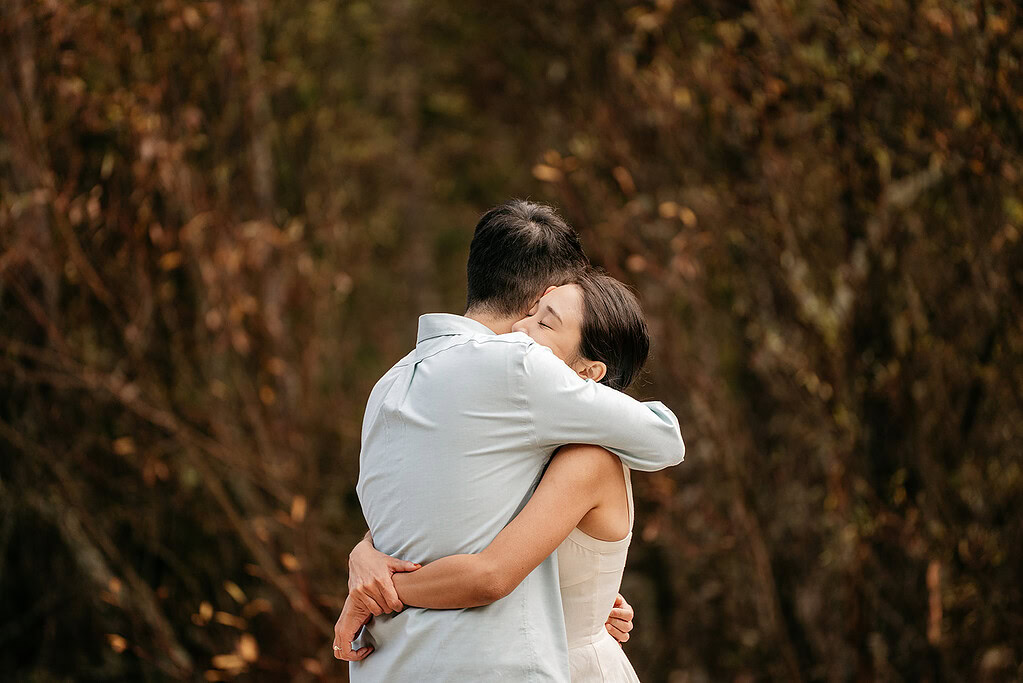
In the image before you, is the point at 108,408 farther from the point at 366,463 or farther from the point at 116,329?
the point at 366,463

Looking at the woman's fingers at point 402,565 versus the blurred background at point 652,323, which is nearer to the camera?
the woman's fingers at point 402,565

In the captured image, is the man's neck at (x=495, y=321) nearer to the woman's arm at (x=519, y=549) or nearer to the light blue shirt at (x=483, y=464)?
the light blue shirt at (x=483, y=464)

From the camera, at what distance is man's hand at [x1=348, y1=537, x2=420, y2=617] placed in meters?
1.80

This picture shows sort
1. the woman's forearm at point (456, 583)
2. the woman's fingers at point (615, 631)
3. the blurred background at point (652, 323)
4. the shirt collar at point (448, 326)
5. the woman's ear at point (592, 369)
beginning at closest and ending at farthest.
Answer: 1. the woman's forearm at point (456, 583)
2. the shirt collar at point (448, 326)
3. the woman's ear at point (592, 369)
4. the woman's fingers at point (615, 631)
5. the blurred background at point (652, 323)

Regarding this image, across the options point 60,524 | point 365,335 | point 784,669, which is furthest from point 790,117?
point 365,335

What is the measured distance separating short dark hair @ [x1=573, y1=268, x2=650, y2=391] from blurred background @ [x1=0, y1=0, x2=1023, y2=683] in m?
1.81

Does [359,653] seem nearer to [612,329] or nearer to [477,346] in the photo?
[477,346]

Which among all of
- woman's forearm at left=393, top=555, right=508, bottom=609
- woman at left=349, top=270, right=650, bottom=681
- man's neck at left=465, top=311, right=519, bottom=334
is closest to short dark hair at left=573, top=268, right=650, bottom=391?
woman at left=349, top=270, right=650, bottom=681

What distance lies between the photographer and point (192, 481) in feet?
15.7

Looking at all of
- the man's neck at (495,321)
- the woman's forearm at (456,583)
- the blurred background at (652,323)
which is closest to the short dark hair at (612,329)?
the man's neck at (495,321)

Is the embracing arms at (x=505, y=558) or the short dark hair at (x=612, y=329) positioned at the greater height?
the short dark hair at (x=612, y=329)

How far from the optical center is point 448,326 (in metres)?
1.88

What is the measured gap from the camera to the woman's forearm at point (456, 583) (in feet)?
5.65

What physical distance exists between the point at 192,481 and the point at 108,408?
50 cm
